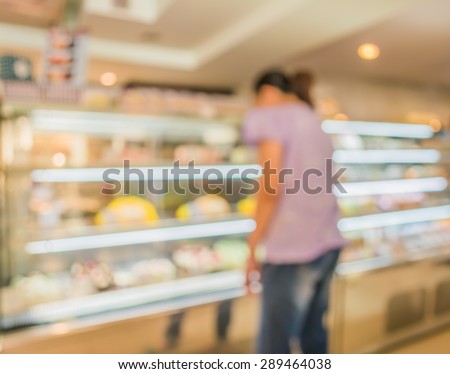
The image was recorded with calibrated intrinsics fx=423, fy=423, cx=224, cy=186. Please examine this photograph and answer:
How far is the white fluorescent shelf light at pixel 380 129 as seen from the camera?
287cm

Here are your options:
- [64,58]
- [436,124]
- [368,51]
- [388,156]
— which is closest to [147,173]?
[64,58]

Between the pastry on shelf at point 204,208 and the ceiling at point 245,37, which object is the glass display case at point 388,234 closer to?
the ceiling at point 245,37

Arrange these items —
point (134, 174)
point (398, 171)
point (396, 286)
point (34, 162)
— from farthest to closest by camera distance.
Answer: point (398, 171)
point (396, 286)
point (134, 174)
point (34, 162)

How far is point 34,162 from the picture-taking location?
76.4 inches

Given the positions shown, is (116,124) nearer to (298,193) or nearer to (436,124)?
(298,193)

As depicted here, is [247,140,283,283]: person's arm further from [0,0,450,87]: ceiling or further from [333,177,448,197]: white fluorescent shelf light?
[333,177,448,197]: white fluorescent shelf light

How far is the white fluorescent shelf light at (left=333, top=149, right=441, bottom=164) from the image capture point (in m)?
3.08

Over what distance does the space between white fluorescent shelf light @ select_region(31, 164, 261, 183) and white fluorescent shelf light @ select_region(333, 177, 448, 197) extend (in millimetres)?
793

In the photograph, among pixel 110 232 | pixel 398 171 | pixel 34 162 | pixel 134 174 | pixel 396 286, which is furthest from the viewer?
pixel 398 171

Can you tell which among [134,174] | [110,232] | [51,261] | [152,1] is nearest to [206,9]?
[152,1]

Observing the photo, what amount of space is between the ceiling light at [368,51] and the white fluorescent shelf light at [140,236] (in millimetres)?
1720

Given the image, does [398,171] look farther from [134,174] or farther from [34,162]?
[34,162]

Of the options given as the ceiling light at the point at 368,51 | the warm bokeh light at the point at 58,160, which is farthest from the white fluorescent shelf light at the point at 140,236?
the ceiling light at the point at 368,51

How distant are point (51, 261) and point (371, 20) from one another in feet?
8.54
